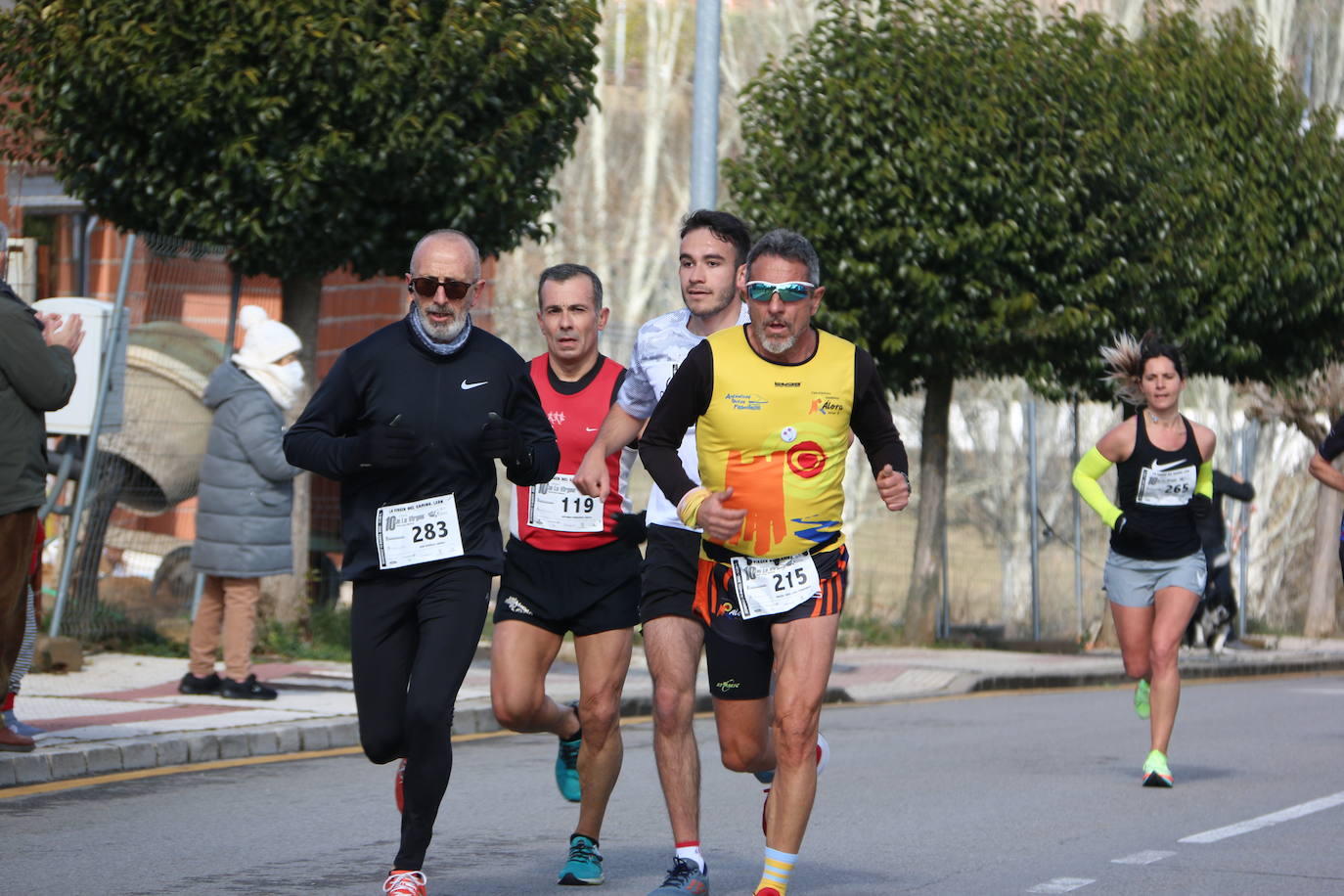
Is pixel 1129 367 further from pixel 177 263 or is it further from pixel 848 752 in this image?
pixel 177 263

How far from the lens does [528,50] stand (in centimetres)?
1422

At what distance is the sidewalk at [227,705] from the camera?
9.52 m

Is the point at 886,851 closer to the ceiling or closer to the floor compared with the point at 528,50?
closer to the floor

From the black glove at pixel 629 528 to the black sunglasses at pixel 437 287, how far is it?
4.14ft

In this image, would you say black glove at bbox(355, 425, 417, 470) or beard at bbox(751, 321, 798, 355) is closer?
black glove at bbox(355, 425, 417, 470)

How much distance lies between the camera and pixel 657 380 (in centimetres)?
702

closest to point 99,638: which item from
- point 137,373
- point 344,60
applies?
point 137,373

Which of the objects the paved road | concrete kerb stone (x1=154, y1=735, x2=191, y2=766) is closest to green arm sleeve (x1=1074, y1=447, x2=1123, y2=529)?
the paved road

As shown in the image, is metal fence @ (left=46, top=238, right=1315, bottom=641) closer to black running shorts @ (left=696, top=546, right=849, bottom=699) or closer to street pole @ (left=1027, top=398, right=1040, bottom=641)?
street pole @ (left=1027, top=398, right=1040, bottom=641)

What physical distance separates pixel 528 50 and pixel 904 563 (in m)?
33.5

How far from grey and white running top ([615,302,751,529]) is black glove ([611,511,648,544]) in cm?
9

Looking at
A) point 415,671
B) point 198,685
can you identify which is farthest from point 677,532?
point 198,685

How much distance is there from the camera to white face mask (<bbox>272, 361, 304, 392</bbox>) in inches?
478

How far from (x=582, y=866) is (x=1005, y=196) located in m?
14.8
